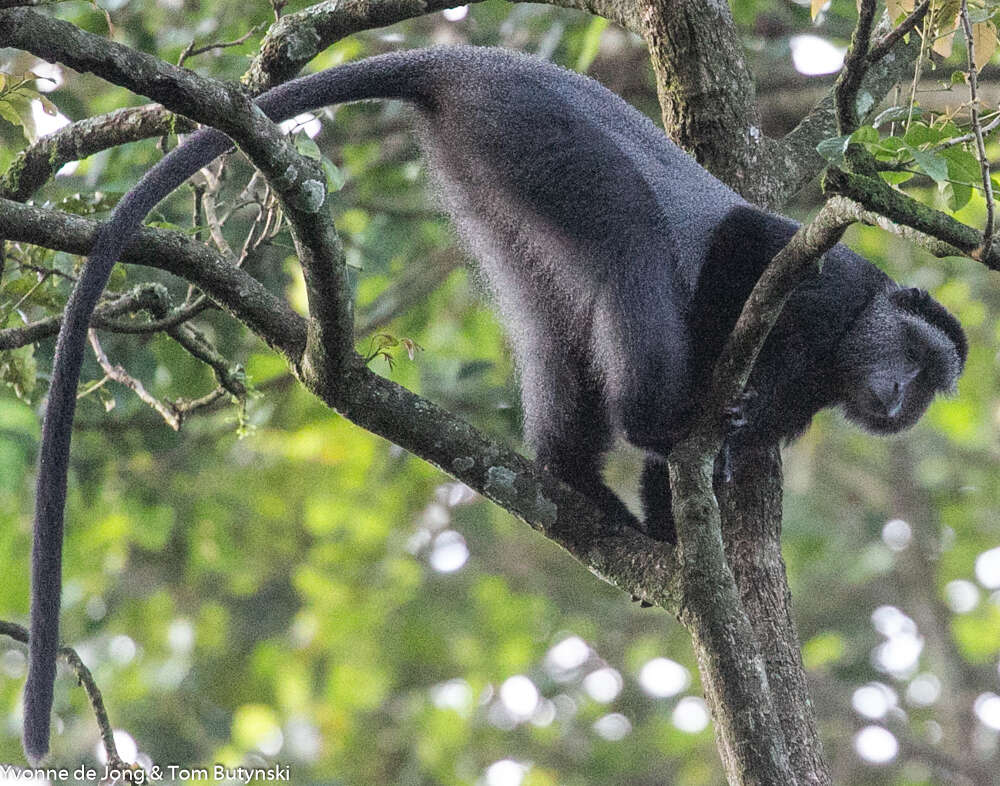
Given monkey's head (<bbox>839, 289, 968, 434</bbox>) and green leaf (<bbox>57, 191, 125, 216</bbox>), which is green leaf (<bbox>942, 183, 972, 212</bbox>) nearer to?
monkey's head (<bbox>839, 289, 968, 434</bbox>)

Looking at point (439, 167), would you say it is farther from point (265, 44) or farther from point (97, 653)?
point (97, 653)

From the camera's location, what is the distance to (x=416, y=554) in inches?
349

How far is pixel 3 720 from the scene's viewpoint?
8.95 metres

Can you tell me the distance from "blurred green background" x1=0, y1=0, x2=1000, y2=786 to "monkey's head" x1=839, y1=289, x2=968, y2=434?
3.68ft

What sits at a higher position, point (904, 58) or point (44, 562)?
point (904, 58)

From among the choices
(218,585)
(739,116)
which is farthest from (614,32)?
(218,585)

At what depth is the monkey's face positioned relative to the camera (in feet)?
14.2

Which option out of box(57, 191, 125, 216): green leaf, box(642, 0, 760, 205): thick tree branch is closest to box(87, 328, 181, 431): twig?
box(57, 191, 125, 216): green leaf

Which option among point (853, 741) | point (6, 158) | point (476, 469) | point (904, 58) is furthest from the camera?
point (853, 741)

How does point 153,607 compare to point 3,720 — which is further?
point 3,720

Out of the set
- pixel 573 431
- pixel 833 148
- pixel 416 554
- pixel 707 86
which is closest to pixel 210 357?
pixel 573 431

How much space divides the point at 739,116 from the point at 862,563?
18.9ft

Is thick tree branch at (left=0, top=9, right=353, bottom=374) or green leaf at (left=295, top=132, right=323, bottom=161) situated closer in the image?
thick tree branch at (left=0, top=9, right=353, bottom=374)

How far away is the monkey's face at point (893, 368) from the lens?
432cm
